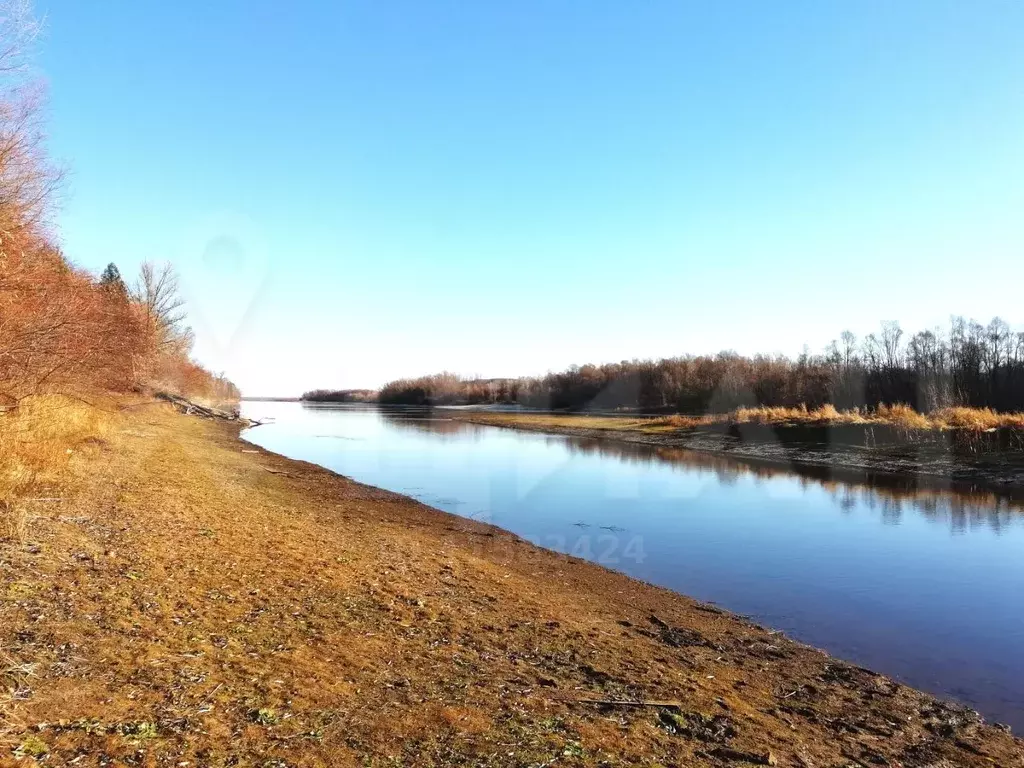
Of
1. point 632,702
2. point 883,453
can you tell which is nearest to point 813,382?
point 883,453

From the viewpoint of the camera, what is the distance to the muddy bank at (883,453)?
1051 inches

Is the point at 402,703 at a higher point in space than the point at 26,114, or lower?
lower

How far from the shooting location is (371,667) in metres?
5.76

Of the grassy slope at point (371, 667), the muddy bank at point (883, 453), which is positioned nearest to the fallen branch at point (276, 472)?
the grassy slope at point (371, 667)

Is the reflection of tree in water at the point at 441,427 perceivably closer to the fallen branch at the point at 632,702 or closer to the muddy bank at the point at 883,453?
→ the muddy bank at the point at 883,453

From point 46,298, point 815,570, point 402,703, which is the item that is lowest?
point 815,570

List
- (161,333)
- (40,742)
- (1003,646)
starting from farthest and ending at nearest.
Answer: (161,333), (1003,646), (40,742)

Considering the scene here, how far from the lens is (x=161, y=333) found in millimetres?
57469

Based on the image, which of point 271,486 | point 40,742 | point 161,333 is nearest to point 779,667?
point 40,742

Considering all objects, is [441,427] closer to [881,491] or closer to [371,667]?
[881,491]

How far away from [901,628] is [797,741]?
17.9 feet

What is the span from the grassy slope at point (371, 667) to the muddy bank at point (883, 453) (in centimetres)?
2111

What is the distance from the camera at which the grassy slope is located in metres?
4.29

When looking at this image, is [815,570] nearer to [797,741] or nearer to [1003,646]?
[1003,646]
